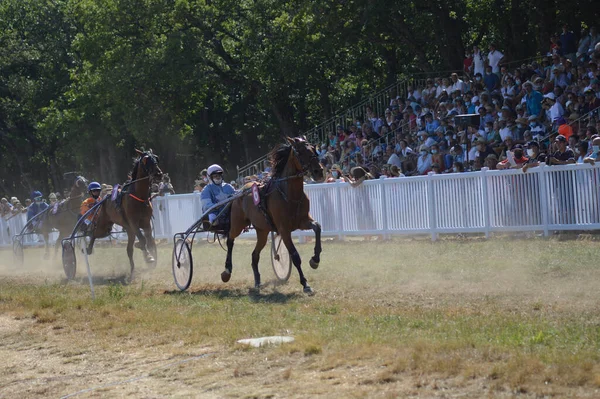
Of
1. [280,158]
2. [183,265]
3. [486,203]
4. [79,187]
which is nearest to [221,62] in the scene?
[79,187]

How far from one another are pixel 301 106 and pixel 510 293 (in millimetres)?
26594

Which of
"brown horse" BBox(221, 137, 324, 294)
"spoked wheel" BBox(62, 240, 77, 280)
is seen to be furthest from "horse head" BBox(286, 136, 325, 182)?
"spoked wheel" BBox(62, 240, 77, 280)

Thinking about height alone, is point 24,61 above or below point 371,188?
above

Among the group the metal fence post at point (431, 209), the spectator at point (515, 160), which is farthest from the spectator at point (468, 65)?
the spectator at point (515, 160)

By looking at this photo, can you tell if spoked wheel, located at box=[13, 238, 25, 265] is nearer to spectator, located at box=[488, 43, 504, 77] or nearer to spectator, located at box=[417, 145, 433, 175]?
spectator, located at box=[417, 145, 433, 175]

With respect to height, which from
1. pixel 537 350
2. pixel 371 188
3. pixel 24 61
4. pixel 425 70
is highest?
pixel 24 61

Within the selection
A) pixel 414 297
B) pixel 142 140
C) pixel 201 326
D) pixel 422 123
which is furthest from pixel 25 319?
pixel 142 140

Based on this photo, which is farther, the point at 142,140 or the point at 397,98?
the point at 142,140

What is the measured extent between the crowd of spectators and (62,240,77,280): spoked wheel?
6.24 m

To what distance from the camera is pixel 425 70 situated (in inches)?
1080

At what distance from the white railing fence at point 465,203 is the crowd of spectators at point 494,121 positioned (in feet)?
1.36

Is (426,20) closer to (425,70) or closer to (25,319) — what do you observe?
(425,70)

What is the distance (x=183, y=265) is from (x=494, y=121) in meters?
8.93

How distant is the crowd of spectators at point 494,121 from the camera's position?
696 inches
